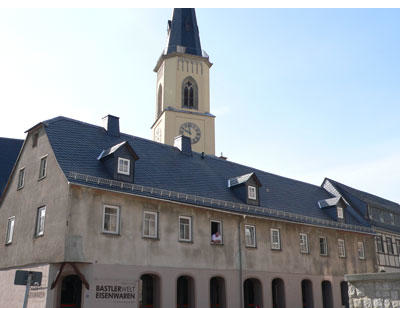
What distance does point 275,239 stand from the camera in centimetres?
2828

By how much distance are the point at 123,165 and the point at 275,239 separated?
11.4 m

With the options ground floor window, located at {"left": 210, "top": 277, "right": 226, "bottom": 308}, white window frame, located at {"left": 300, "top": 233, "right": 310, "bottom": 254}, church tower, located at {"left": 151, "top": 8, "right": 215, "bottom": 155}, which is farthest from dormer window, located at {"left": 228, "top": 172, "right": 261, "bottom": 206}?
church tower, located at {"left": 151, "top": 8, "right": 215, "bottom": 155}

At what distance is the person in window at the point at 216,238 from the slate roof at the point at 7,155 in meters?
16.6

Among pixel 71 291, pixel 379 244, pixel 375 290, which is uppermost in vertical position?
pixel 379 244

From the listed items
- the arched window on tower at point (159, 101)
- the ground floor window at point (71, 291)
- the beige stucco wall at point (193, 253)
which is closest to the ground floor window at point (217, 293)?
the beige stucco wall at point (193, 253)

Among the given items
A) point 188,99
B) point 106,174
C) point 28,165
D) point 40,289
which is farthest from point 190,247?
point 188,99

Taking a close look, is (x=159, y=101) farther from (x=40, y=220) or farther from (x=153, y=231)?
(x=40, y=220)

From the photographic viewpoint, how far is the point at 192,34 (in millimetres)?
57469

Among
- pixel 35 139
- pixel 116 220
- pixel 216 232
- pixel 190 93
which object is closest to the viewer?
pixel 116 220

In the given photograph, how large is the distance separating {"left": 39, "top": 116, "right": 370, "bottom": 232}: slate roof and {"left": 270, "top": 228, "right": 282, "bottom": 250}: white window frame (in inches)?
39.1

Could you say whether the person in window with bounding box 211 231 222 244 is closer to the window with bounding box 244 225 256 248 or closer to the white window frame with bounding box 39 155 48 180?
the window with bounding box 244 225 256 248

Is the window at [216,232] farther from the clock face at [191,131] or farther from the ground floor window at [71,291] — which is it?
the clock face at [191,131]

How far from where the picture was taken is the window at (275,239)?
1104 inches

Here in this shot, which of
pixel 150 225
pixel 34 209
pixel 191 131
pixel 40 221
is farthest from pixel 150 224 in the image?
pixel 191 131
